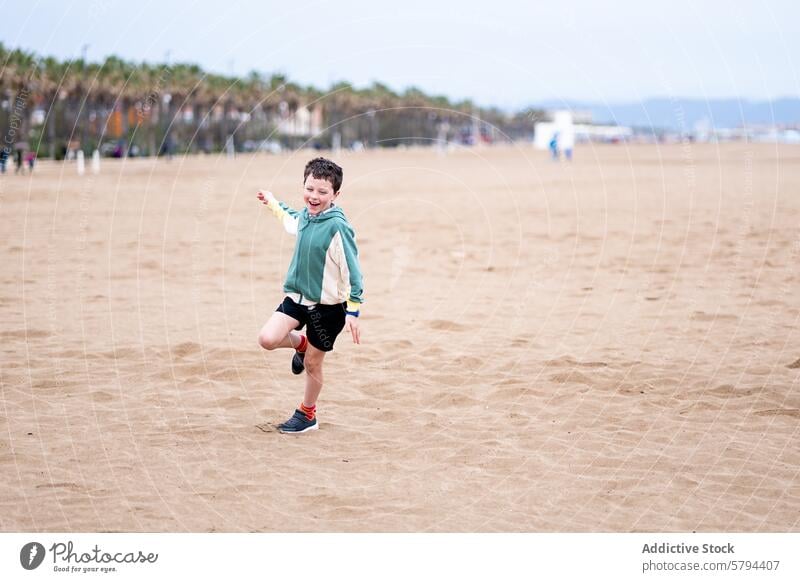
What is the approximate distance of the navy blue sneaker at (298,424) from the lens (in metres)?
7.38

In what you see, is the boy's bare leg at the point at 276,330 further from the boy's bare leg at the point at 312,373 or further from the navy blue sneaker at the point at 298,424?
the navy blue sneaker at the point at 298,424

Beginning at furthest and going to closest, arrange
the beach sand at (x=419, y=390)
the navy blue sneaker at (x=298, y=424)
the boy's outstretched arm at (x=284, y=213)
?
1. the navy blue sneaker at (x=298, y=424)
2. the boy's outstretched arm at (x=284, y=213)
3. the beach sand at (x=419, y=390)

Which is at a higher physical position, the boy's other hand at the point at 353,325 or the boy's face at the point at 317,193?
the boy's face at the point at 317,193

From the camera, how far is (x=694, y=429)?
7.55 meters

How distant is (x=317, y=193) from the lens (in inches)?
276

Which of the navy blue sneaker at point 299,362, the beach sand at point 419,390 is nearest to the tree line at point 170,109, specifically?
the beach sand at point 419,390

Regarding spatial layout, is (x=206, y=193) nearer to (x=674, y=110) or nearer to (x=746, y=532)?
(x=674, y=110)

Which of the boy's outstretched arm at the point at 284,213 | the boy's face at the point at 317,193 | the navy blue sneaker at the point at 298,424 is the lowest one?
the navy blue sneaker at the point at 298,424

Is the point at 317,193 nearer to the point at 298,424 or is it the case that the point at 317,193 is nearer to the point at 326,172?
the point at 326,172

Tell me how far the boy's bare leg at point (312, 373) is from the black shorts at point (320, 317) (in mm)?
133

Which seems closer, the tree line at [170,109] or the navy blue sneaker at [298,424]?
the navy blue sneaker at [298,424]
